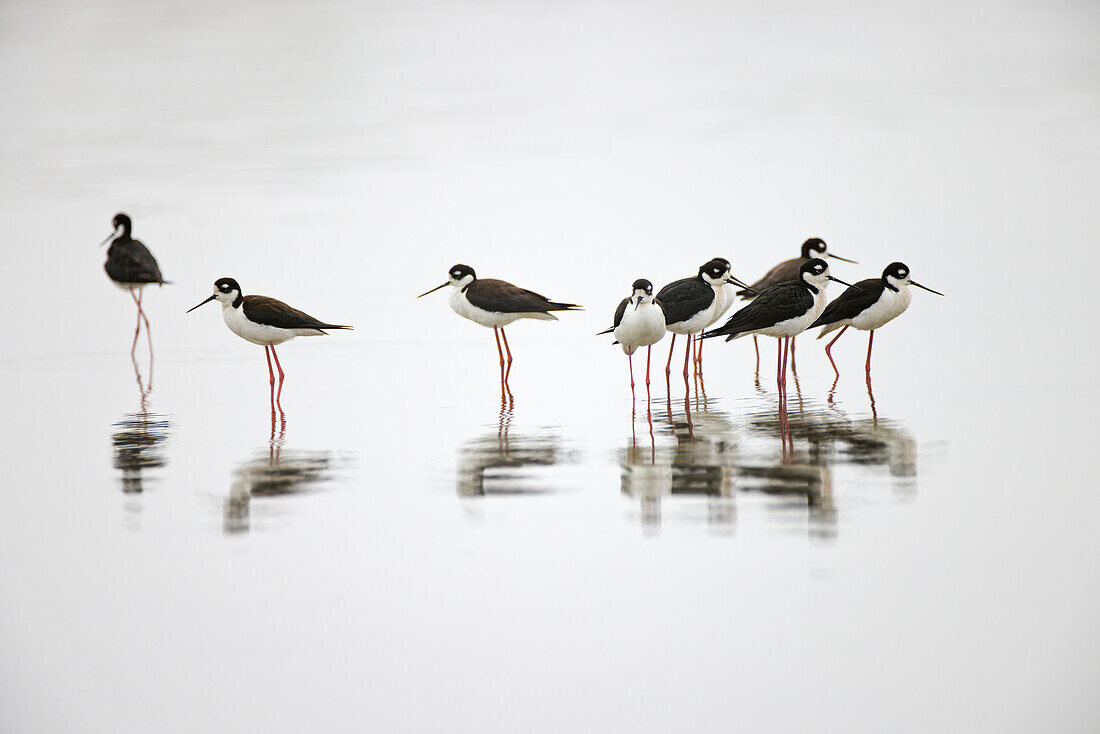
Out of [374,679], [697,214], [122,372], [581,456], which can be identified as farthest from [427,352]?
[697,214]

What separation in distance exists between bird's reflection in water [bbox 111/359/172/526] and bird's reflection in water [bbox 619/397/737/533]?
2785 mm

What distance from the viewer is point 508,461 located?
783 cm

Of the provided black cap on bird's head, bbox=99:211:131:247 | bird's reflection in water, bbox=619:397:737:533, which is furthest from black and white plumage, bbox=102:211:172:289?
bird's reflection in water, bbox=619:397:737:533

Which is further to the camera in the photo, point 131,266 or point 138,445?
point 131,266

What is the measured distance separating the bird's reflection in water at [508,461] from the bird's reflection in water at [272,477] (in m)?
0.86

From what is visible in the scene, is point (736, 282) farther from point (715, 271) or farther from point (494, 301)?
point (494, 301)

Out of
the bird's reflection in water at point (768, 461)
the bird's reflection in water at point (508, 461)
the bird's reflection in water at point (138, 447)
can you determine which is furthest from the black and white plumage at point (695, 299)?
the bird's reflection in water at point (138, 447)

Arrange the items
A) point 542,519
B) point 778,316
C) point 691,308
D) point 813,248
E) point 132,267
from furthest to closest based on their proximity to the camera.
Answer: point 132,267, point 813,248, point 691,308, point 778,316, point 542,519

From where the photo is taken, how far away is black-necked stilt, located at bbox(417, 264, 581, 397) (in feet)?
37.7

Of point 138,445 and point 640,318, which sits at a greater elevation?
point 640,318

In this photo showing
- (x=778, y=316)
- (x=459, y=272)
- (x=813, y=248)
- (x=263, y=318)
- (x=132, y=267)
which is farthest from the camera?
(x=132, y=267)

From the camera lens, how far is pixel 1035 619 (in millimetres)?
5070

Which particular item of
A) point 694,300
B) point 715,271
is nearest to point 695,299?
point 694,300

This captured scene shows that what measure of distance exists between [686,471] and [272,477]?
2.49m
